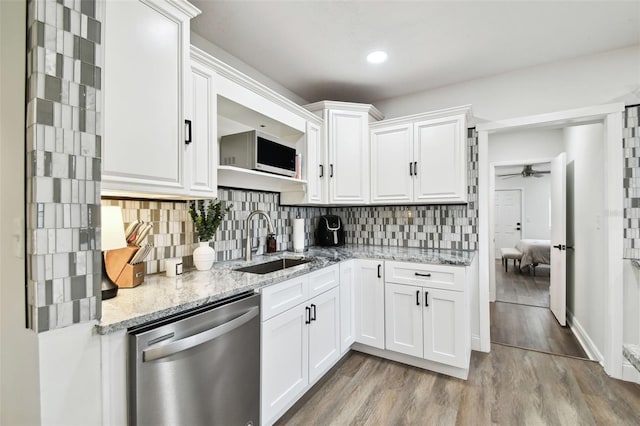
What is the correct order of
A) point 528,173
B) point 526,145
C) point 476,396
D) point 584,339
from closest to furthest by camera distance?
point 476,396 < point 584,339 < point 526,145 < point 528,173

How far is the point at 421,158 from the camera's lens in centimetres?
273

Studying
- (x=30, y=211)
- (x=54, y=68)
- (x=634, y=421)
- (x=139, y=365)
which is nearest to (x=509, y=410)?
(x=634, y=421)

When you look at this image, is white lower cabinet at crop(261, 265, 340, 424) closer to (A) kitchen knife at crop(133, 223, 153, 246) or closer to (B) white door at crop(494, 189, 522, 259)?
(A) kitchen knife at crop(133, 223, 153, 246)

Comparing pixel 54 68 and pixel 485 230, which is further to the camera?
pixel 485 230

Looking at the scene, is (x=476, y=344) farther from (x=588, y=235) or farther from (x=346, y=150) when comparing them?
(x=346, y=150)

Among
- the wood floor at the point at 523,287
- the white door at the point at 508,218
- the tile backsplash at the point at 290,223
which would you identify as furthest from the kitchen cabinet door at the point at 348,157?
the white door at the point at 508,218

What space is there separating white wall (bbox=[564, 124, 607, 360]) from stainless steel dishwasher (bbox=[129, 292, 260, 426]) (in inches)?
109

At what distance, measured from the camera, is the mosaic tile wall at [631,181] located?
225 centimetres

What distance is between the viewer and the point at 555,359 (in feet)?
8.46

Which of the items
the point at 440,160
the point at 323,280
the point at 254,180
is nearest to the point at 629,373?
the point at 440,160

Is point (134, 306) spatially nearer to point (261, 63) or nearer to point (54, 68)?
point (54, 68)

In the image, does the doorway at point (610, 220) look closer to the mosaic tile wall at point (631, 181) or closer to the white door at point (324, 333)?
the mosaic tile wall at point (631, 181)

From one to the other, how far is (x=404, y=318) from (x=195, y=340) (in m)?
1.75

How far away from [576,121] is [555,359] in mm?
2009
